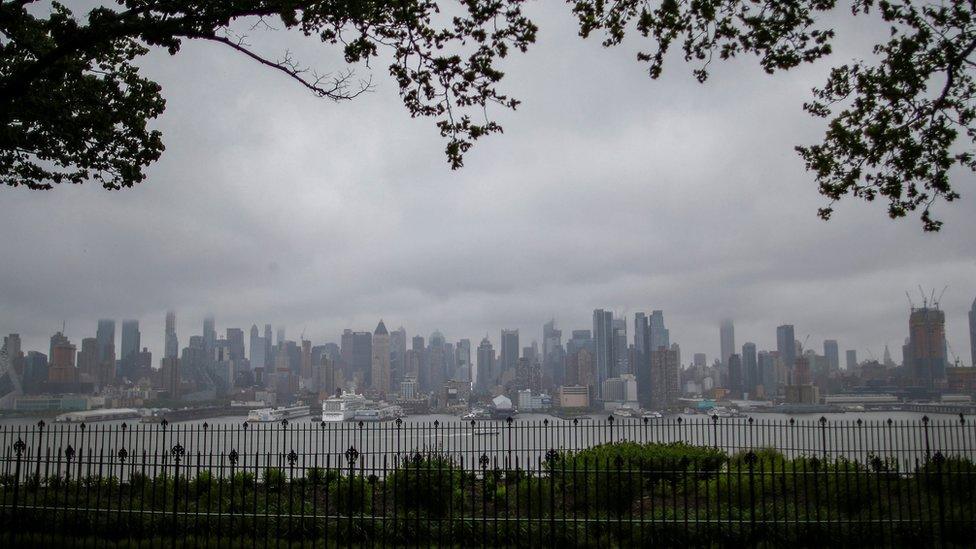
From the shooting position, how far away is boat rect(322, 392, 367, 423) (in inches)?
2157

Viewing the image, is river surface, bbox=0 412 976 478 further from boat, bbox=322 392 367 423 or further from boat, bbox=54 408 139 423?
boat, bbox=322 392 367 423

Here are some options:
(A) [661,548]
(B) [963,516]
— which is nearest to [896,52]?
(B) [963,516]

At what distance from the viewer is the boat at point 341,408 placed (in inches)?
2157

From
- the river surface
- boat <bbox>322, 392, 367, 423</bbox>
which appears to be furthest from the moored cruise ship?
the river surface

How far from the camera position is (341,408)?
190ft

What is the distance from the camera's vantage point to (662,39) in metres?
11.0

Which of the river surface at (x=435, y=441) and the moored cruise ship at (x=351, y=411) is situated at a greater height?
the river surface at (x=435, y=441)

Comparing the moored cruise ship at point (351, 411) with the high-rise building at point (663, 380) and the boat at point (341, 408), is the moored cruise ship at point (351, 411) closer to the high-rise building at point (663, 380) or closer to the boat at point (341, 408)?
the boat at point (341, 408)

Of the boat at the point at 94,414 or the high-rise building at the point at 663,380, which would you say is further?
the high-rise building at the point at 663,380

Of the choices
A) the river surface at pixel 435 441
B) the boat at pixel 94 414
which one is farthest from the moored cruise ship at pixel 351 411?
the river surface at pixel 435 441

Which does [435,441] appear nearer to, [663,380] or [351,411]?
[351,411]

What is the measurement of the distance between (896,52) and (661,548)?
8.89 meters

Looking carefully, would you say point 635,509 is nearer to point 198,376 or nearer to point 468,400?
point 468,400

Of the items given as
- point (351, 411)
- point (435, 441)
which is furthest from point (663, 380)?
point (435, 441)
